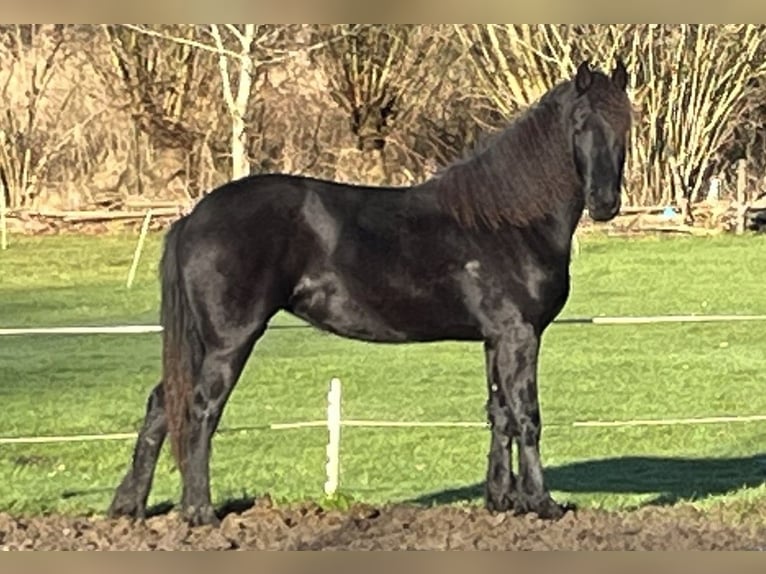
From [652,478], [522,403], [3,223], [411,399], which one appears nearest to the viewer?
[522,403]

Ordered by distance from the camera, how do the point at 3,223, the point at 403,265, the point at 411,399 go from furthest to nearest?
the point at 3,223, the point at 411,399, the point at 403,265

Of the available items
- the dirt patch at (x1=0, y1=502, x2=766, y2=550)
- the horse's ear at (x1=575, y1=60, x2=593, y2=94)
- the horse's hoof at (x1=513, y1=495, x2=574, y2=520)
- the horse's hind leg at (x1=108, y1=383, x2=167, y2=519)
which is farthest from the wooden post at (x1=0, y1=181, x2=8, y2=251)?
the horse's ear at (x1=575, y1=60, x2=593, y2=94)

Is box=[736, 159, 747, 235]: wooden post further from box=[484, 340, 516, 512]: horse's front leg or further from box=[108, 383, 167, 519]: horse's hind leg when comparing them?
box=[108, 383, 167, 519]: horse's hind leg

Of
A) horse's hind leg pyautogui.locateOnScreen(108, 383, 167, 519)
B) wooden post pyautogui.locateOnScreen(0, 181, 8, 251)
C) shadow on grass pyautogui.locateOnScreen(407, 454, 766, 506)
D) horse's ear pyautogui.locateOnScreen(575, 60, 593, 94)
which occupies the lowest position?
shadow on grass pyautogui.locateOnScreen(407, 454, 766, 506)

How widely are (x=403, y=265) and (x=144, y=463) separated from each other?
145 cm

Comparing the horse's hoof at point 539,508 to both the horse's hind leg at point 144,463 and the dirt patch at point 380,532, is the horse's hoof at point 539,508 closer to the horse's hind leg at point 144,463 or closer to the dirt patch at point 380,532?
the dirt patch at point 380,532

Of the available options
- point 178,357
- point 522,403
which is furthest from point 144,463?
point 522,403

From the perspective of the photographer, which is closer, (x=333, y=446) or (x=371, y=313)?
(x=371, y=313)

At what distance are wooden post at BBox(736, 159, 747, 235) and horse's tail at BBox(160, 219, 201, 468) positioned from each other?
73.9ft

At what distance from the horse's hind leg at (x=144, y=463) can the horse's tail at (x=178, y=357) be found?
18cm

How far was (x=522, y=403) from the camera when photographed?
6844 mm

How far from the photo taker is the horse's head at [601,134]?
6.52m

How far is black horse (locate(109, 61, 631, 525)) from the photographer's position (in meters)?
6.54

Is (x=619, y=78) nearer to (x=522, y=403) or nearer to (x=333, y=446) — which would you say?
(x=522, y=403)
